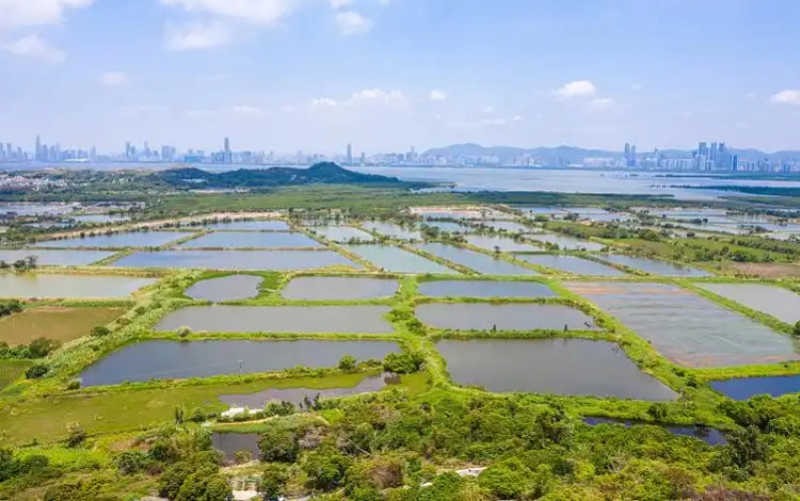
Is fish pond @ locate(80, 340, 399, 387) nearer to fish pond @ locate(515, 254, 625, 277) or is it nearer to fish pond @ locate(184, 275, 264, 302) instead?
fish pond @ locate(184, 275, 264, 302)

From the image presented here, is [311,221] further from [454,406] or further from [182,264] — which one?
[454,406]

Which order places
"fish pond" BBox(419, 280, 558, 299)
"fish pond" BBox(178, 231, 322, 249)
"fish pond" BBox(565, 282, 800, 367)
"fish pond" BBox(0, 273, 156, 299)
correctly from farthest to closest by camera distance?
"fish pond" BBox(178, 231, 322, 249) → "fish pond" BBox(419, 280, 558, 299) → "fish pond" BBox(0, 273, 156, 299) → "fish pond" BBox(565, 282, 800, 367)

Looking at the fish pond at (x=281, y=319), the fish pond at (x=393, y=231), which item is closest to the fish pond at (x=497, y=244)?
the fish pond at (x=393, y=231)

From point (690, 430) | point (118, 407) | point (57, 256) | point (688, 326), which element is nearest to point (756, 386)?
point (690, 430)

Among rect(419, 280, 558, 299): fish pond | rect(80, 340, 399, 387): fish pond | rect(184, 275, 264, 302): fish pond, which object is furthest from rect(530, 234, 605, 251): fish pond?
rect(80, 340, 399, 387): fish pond

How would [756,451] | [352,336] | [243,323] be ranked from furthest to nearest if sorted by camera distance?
[243,323] → [352,336] → [756,451]

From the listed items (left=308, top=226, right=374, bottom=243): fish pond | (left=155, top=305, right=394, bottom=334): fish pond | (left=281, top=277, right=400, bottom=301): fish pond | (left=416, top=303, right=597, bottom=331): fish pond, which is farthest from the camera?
(left=308, top=226, right=374, bottom=243): fish pond

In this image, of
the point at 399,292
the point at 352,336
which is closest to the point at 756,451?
the point at 352,336
